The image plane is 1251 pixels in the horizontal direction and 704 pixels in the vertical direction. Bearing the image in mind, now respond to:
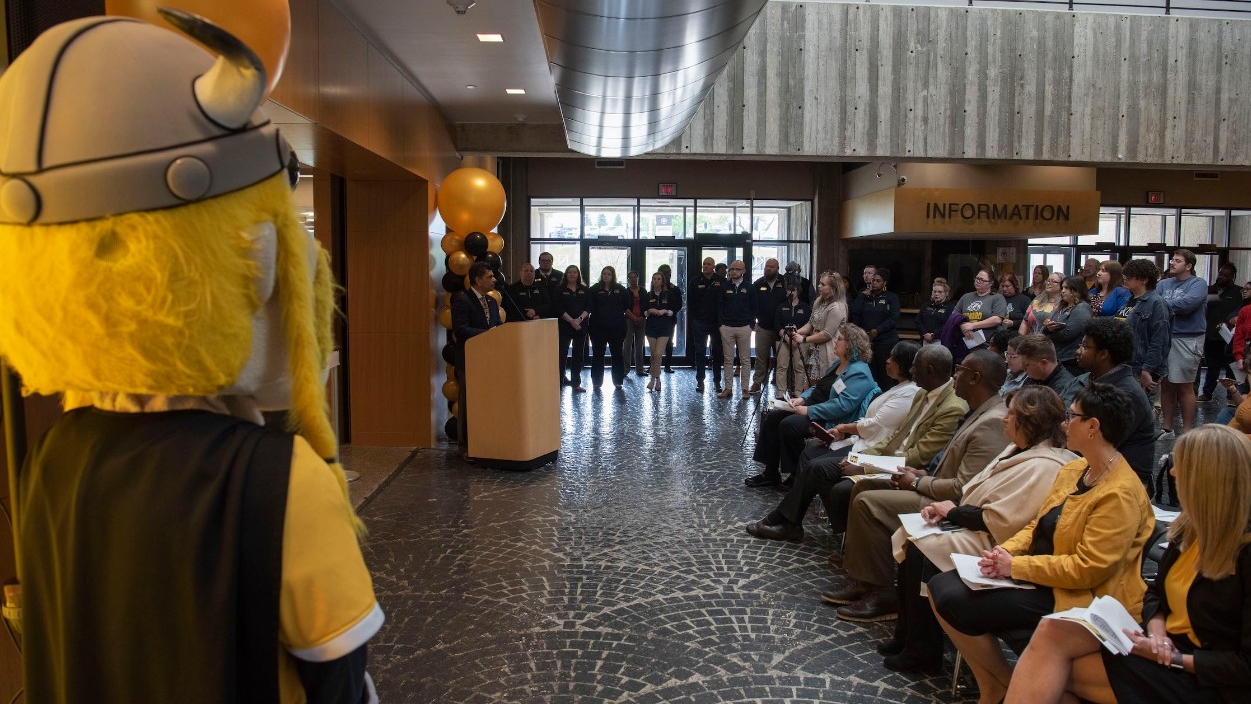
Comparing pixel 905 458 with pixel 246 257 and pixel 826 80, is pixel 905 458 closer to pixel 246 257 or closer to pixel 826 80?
pixel 246 257

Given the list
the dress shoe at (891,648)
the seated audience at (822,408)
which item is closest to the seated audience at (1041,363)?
the seated audience at (822,408)

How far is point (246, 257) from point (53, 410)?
3.26ft

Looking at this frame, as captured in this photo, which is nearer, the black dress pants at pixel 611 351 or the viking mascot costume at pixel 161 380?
the viking mascot costume at pixel 161 380

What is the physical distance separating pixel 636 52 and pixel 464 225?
13.1ft

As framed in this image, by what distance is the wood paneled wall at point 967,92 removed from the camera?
8.94 m

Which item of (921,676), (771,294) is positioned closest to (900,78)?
(771,294)

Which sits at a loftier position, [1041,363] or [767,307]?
[767,307]

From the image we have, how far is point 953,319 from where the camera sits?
358 inches

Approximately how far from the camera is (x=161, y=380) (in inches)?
46.0

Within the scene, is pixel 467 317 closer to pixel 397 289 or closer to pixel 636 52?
pixel 397 289

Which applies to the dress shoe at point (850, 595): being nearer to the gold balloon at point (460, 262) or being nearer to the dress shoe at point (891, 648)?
the dress shoe at point (891, 648)

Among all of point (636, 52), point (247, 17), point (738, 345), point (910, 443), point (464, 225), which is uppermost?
point (636, 52)

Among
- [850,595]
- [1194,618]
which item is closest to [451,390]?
[850,595]

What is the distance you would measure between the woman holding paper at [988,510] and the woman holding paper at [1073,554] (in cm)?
15
